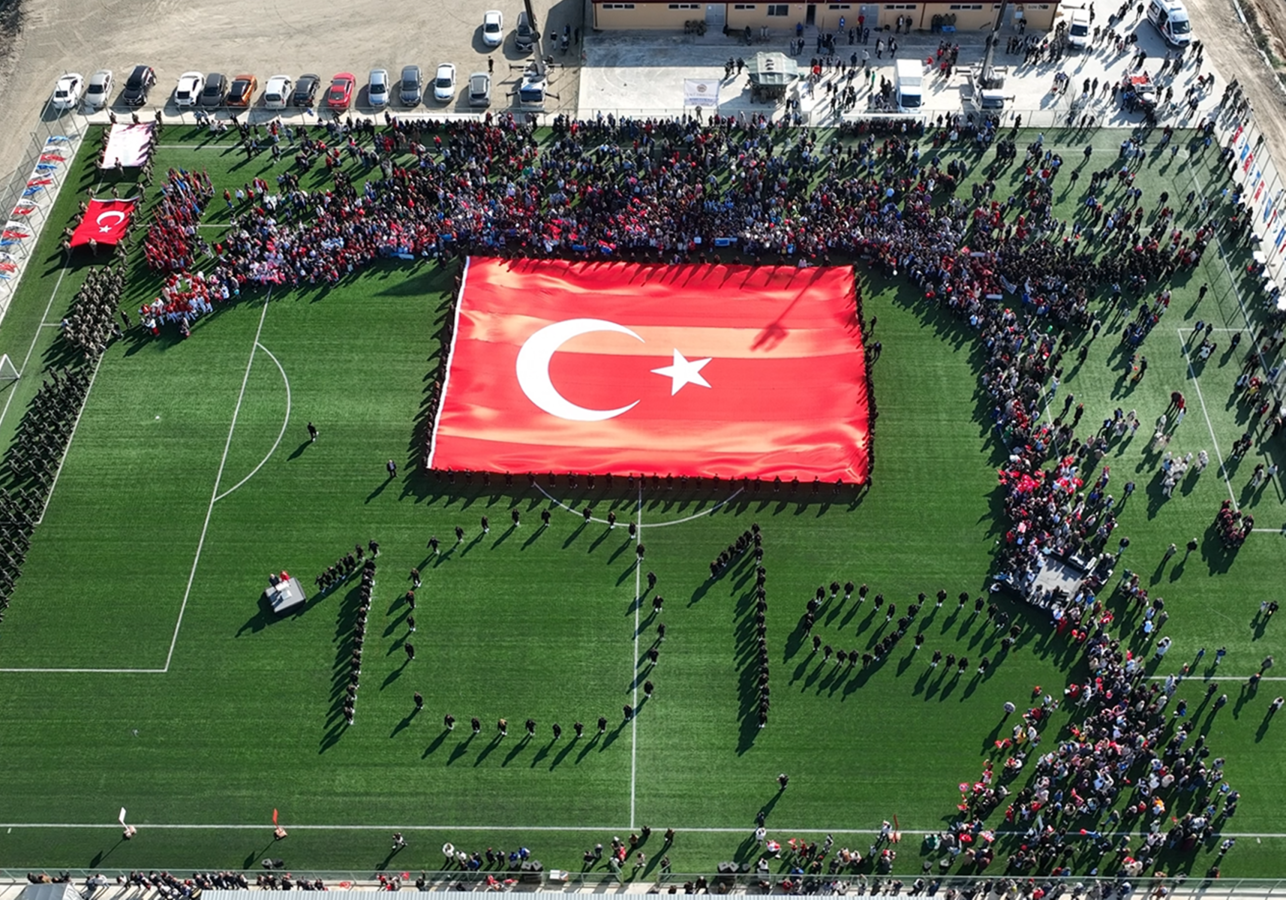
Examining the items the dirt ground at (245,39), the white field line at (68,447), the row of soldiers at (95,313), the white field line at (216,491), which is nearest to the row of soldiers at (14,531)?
the white field line at (68,447)

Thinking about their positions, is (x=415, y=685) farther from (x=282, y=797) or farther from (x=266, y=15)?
(x=266, y=15)

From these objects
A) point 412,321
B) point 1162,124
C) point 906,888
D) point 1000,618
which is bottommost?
point 906,888

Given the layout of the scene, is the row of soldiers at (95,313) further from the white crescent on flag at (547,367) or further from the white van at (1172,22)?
the white van at (1172,22)

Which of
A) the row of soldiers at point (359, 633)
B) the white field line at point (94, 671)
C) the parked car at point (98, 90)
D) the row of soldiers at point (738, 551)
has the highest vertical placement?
the parked car at point (98, 90)

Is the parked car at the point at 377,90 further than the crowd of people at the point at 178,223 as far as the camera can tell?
Yes

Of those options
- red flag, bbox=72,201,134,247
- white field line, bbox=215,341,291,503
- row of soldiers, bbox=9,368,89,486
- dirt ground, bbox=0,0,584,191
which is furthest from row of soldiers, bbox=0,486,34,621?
dirt ground, bbox=0,0,584,191

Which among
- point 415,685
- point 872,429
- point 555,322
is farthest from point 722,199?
point 415,685
